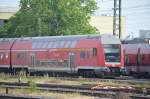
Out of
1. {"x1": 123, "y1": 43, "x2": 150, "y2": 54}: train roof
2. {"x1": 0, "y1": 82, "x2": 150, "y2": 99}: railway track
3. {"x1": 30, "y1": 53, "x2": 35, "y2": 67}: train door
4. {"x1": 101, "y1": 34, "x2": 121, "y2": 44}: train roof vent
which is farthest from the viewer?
{"x1": 30, "y1": 53, "x2": 35, "y2": 67}: train door

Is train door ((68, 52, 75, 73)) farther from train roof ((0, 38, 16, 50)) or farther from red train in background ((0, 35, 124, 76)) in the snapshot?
train roof ((0, 38, 16, 50))

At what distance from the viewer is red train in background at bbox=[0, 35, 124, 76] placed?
36.4m

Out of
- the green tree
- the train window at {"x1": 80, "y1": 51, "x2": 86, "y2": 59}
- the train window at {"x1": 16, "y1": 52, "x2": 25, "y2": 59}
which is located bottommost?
the train window at {"x1": 16, "y1": 52, "x2": 25, "y2": 59}

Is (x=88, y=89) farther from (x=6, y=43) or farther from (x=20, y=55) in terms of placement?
(x=6, y=43)

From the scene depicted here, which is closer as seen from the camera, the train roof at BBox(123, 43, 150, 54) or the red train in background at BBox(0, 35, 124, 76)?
the red train in background at BBox(0, 35, 124, 76)

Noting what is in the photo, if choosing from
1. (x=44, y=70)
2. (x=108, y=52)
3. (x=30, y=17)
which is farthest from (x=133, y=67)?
(x=30, y=17)

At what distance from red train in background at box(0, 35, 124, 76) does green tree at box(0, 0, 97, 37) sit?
17.7 meters

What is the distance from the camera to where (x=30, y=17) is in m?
63.9

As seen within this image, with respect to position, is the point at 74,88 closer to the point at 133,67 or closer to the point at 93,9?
the point at 133,67

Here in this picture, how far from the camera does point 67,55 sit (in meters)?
38.4

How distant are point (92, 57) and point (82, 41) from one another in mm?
1820

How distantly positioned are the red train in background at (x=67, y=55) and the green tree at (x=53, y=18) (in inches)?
697

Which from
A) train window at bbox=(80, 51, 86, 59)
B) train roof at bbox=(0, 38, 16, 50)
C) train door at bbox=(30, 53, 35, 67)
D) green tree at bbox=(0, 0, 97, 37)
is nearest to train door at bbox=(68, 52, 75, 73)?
train window at bbox=(80, 51, 86, 59)

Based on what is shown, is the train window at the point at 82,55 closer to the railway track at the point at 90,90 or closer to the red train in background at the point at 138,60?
the red train in background at the point at 138,60
